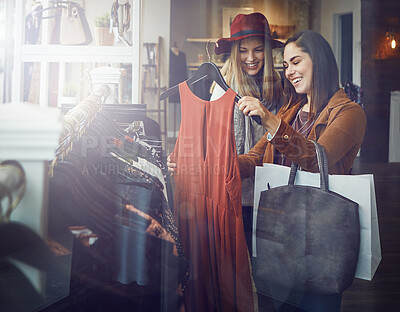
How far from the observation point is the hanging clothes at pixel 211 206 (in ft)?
4.17

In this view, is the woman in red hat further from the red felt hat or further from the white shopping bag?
the white shopping bag

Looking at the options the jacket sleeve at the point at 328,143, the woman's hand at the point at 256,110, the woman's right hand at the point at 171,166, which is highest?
the woman's hand at the point at 256,110

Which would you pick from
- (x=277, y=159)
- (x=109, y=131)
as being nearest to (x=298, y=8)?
(x=277, y=159)

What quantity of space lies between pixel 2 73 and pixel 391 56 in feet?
4.09

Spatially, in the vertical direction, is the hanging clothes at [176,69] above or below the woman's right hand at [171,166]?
above

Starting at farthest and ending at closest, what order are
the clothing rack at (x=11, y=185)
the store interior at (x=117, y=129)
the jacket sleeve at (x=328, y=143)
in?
the jacket sleeve at (x=328, y=143)
the store interior at (x=117, y=129)
the clothing rack at (x=11, y=185)

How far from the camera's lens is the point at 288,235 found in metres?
1.31

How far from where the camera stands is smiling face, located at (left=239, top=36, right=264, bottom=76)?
1257 mm

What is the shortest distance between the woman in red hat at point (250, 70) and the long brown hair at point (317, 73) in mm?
43

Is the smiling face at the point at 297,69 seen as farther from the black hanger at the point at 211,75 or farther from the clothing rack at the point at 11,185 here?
the clothing rack at the point at 11,185

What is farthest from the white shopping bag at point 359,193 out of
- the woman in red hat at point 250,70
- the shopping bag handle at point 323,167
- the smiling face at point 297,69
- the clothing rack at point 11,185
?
the clothing rack at point 11,185

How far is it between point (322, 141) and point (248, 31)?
15.2 inches

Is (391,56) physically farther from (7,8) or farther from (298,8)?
(7,8)

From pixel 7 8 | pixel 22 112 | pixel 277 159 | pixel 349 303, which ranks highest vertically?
pixel 7 8
